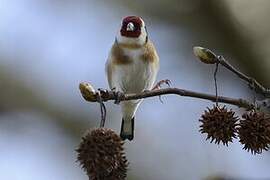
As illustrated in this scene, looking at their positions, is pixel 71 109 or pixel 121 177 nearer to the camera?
pixel 121 177

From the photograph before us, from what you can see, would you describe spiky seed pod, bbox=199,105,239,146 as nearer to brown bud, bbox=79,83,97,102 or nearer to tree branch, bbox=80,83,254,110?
tree branch, bbox=80,83,254,110

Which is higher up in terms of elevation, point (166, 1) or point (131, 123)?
point (166, 1)

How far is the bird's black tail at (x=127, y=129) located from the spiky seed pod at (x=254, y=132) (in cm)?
68

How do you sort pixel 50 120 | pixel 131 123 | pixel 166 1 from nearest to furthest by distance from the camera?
pixel 131 123 < pixel 166 1 < pixel 50 120

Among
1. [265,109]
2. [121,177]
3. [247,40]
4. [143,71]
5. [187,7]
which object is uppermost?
[187,7]

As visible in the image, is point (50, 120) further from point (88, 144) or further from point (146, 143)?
point (88, 144)

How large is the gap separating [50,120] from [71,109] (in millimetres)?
100

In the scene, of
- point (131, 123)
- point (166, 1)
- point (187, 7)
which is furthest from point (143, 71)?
point (166, 1)

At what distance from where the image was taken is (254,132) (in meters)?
1.06

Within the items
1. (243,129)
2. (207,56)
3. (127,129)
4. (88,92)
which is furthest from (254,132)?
(127,129)

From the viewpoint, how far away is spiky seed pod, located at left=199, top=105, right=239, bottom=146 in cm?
107

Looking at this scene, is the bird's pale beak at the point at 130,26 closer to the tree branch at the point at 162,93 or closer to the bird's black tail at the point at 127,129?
the bird's black tail at the point at 127,129

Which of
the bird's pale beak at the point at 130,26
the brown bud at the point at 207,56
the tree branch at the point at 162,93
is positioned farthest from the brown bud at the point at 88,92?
the bird's pale beak at the point at 130,26

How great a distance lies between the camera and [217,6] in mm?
2309
